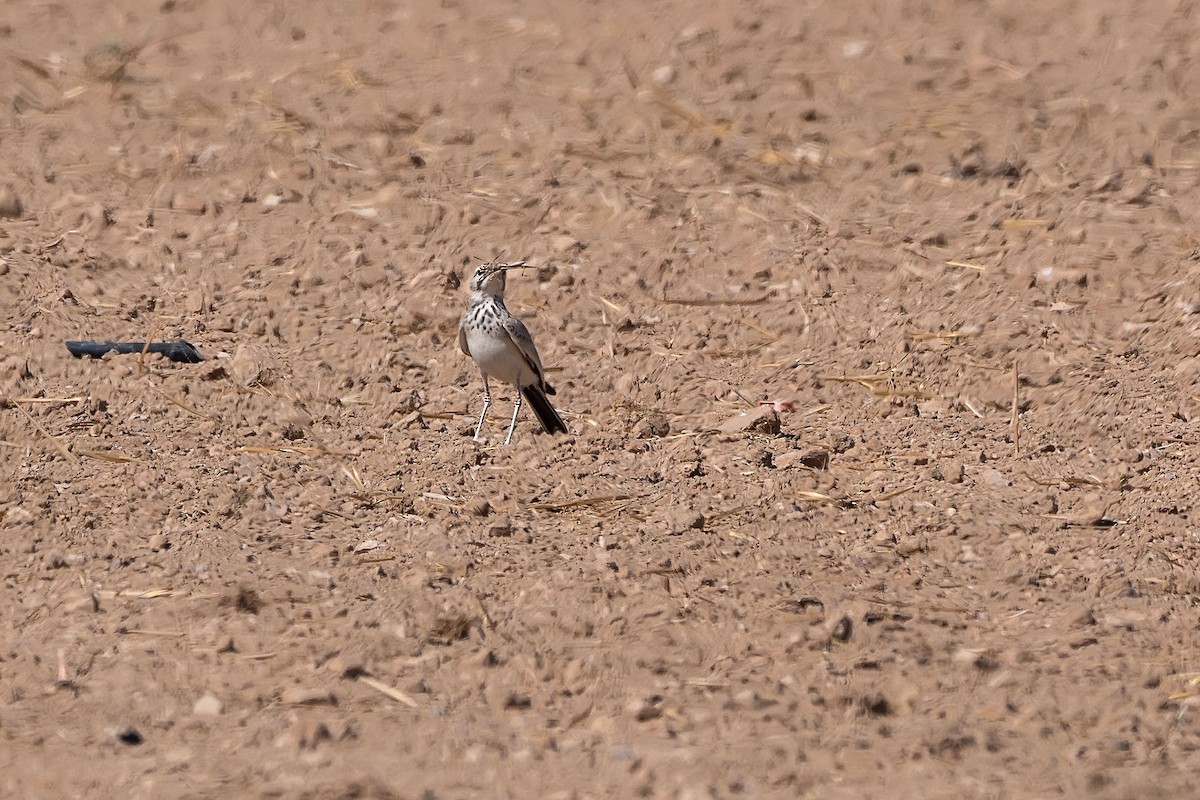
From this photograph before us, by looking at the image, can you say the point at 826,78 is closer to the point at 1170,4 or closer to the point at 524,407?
the point at 1170,4

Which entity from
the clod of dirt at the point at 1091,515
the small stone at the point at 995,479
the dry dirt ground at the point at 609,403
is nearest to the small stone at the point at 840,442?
the dry dirt ground at the point at 609,403

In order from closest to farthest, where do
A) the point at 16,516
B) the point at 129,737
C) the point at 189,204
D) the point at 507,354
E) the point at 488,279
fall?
the point at 129,737 → the point at 16,516 → the point at 507,354 → the point at 488,279 → the point at 189,204

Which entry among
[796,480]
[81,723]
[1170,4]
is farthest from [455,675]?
[1170,4]

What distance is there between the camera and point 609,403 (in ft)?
29.7

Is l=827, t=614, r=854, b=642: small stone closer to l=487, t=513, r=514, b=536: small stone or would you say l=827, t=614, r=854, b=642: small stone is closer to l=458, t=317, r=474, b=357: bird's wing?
l=487, t=513, r=514, b=536: small stone

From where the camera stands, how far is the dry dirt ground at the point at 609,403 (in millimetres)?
5688

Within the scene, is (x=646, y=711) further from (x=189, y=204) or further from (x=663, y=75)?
(x=663, y=75)

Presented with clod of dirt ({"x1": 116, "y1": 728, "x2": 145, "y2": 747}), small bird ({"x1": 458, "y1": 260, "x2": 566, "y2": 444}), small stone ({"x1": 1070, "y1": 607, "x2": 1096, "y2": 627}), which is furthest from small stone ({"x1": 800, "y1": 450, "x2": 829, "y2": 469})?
clod of dirt ({"x1": 116, "y1": 728, "x2": 145, "y2": 747})

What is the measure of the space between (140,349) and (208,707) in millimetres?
3501

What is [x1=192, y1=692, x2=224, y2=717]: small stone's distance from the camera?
5.68m

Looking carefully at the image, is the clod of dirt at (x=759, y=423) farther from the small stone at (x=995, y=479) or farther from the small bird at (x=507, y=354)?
the small stone at (x=995, y=479)

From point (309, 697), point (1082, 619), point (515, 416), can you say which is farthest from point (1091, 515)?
point (309, 697)

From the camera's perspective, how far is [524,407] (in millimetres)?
9352

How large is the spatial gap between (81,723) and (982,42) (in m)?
9.09
